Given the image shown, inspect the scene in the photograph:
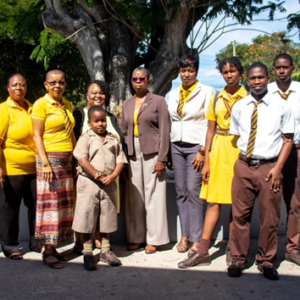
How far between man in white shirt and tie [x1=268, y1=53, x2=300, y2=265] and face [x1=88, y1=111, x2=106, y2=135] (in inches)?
68.3

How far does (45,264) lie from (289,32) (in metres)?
5.79

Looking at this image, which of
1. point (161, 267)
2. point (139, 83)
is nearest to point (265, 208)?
point (161, 267)

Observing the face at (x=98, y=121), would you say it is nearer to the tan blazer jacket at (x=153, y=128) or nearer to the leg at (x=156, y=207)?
the tan blazer jacket at (x=153, y=128)

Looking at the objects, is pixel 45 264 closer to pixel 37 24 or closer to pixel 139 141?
pixel 139 141

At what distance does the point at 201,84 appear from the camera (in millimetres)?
4793

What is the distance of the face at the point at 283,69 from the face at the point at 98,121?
6.05 feet

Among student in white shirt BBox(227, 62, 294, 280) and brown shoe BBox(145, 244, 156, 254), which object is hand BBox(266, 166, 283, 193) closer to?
student in white shirt BBox(227, 62, 294, 280)

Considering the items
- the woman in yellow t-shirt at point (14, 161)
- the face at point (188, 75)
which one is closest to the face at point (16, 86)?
the woman in yellow t-shirt at point (14, 161)

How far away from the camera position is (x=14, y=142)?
4.58 m

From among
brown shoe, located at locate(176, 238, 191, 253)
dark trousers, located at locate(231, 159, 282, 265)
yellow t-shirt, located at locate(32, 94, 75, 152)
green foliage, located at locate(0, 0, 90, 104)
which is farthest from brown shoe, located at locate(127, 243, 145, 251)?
green foliage, located at locate(0, 0, 90, 104)

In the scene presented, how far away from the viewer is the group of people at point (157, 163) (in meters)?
3.97

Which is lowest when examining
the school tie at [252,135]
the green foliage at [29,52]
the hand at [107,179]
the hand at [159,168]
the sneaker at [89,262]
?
the sneaker at [89,262]

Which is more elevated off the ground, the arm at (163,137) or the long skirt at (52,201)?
the arm at (163,137)

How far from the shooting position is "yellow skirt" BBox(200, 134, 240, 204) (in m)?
4.32
